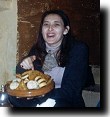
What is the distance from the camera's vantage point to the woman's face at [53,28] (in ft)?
4.98

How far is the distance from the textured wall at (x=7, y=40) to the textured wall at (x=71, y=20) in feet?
0.10

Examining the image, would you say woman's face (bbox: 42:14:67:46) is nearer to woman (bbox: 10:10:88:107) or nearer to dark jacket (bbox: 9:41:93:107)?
woman (bbox: 10:10:88:107)

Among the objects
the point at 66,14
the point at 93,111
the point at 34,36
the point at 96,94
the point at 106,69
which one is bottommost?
the point at 93,111

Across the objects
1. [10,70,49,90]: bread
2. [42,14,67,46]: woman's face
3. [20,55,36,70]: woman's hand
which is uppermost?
[42,14,67,46]: woman's face

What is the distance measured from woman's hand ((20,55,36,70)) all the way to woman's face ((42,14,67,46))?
0.48 ft

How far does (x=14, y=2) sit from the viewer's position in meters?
1.51

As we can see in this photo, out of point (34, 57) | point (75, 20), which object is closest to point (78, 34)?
point (75, 20)

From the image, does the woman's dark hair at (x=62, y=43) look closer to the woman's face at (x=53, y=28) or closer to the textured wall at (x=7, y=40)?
the woman's face at (x=53, y=28)

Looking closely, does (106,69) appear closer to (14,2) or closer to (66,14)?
(66,14)

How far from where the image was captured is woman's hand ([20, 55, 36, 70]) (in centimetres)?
152

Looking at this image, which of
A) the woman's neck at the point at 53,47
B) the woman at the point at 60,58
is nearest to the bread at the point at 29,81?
the woman at the point at 60,58

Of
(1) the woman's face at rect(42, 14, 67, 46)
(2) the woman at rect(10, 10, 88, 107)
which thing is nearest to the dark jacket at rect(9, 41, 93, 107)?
(2) the woman at rect(10, 10, 88, 107)

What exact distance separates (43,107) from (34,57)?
313 millimetres

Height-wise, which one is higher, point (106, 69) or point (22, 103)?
point (106, 69)
